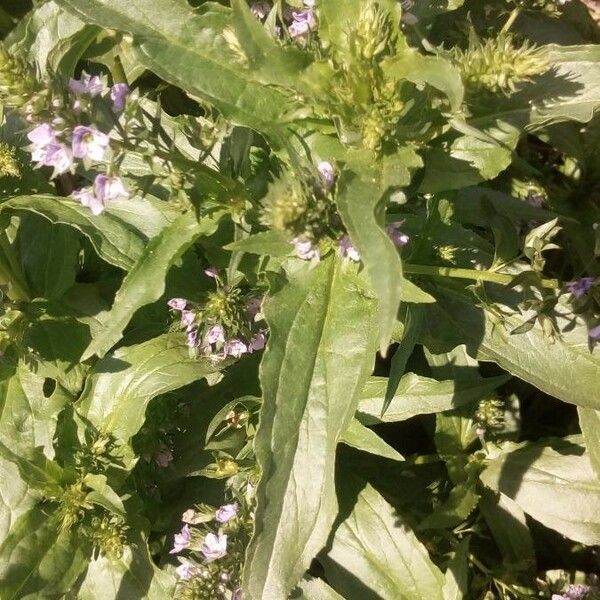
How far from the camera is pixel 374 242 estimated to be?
186cm

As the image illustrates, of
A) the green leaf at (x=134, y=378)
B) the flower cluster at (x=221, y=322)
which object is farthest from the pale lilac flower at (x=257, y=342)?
the green leaf at (x=134, y=378)

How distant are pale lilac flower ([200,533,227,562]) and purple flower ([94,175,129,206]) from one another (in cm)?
148

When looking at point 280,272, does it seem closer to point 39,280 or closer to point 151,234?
point 151,234

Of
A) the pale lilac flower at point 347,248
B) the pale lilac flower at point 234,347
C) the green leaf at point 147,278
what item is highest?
the pale lilac flower at point 347,248

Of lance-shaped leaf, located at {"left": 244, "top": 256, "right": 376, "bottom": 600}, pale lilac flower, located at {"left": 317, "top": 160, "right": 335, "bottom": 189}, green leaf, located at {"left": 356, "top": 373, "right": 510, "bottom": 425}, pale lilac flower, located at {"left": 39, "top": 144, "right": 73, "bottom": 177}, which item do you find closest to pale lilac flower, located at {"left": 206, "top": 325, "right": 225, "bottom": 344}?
lance-shaped leaf, located at {"left": 244, "top": 256, "right": 376, "bottom": 600}

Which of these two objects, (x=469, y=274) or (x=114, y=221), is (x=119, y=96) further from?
(x=469, y=274)

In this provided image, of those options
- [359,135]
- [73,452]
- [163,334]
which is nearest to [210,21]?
[359,135]

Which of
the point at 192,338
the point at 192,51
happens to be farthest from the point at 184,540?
the point at 192,51

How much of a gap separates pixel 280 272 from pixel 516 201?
1.42m

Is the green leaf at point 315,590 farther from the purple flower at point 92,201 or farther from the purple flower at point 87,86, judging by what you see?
the purple flower at point 87,86

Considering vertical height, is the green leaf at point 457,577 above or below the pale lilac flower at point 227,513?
below

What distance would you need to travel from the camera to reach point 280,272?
2545 millimetres

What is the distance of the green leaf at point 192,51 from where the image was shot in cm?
226

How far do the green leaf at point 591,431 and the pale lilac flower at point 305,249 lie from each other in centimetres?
163
